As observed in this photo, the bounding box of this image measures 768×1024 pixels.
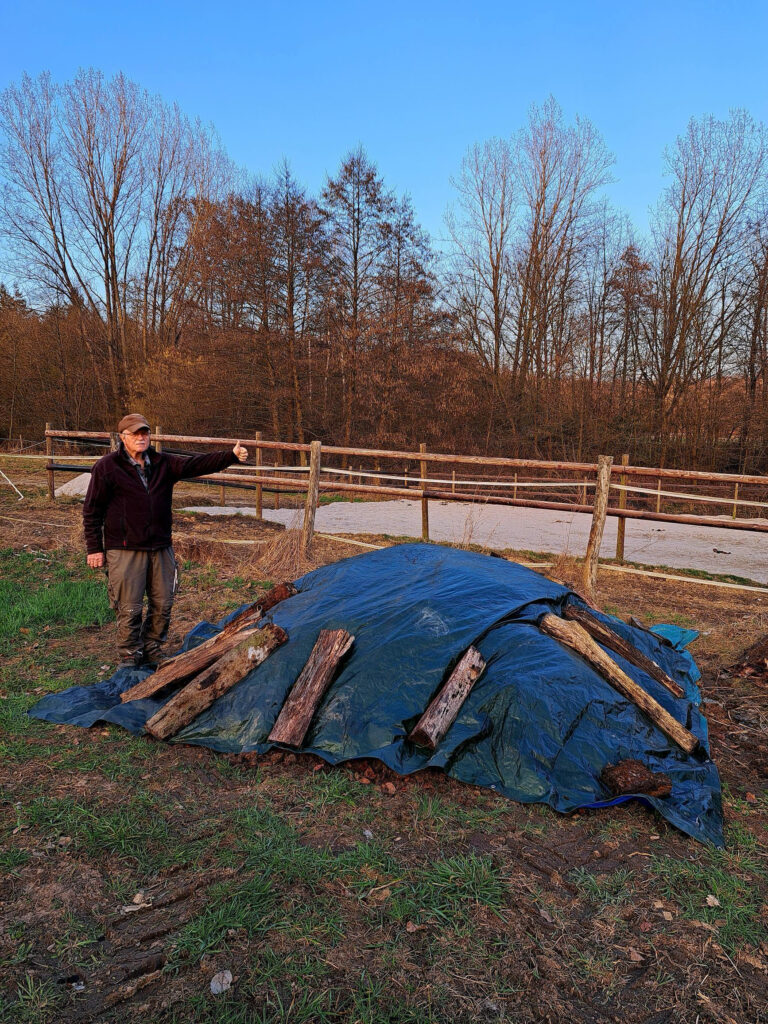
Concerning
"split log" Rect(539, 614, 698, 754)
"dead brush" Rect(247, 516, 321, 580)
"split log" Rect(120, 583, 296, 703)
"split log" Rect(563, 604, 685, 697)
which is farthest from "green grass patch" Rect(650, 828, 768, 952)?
"dead brush" Rect(247, 516, 321, 580)

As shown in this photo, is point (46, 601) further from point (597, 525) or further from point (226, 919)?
point (597, 525)

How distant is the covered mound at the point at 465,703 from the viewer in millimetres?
2645

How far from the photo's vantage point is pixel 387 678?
2.95 meters

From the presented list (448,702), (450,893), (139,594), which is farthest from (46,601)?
(450,893)

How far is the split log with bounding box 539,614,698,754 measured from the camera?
288cm

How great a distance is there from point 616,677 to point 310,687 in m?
1.48

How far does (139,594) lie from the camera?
3977 millimetres

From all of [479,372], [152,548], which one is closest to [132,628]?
[152,548]

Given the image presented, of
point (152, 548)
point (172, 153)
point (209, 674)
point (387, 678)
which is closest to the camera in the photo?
point (387, 678)

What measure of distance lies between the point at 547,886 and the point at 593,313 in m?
22.7

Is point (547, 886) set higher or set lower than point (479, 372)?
lower

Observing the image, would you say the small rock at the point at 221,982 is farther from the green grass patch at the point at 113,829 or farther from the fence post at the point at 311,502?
the fence post at the point at 311,502

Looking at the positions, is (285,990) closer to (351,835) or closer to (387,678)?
(351,835)

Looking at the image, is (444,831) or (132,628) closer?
(444,831)
